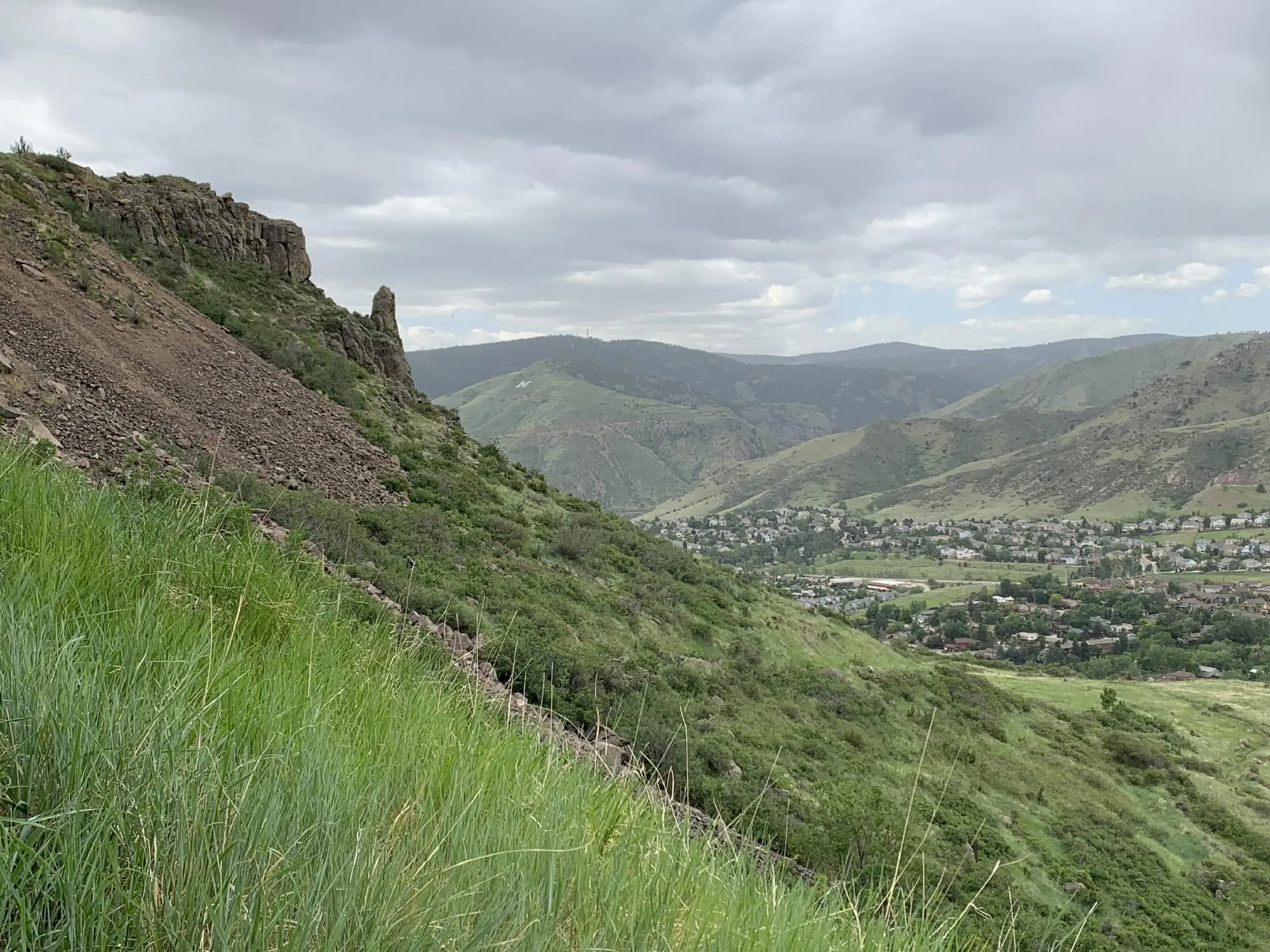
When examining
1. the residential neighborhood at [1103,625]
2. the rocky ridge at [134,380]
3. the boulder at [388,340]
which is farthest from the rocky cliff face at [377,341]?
the residential neighborhood at [1103,625]

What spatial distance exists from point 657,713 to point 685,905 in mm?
9302

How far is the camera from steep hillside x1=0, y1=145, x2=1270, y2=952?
159 centimetres

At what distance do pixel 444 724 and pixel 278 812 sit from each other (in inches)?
54.2

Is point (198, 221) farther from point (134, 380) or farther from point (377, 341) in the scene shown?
point (134, 380)

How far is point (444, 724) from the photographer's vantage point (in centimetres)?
301

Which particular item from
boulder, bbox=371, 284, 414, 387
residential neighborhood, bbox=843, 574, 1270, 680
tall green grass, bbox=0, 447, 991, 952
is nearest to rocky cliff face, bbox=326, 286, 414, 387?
boulder, bbox=371, 284, 414, 387

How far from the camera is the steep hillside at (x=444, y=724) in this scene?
1594mm

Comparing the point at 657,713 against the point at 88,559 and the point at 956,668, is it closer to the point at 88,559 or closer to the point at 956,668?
the point at 88,559

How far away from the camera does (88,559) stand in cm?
323

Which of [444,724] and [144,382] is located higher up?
[144,382]

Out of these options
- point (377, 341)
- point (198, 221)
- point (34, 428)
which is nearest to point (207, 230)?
point (198, 221)

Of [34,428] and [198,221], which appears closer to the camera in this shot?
[34,428]

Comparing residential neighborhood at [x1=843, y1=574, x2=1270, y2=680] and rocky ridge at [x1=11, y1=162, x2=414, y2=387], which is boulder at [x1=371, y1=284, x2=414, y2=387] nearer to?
rocky ridge at [x1=11, y1=162, x2=414, y2=387]

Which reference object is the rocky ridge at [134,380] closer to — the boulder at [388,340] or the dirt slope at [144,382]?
the dirt slope at [144,382]
